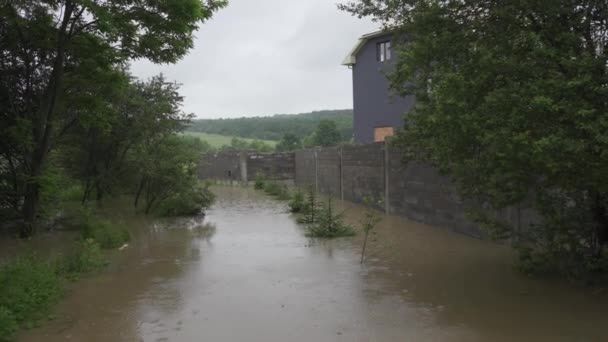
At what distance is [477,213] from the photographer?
7.16 metres

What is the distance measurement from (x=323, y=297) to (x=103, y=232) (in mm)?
5662

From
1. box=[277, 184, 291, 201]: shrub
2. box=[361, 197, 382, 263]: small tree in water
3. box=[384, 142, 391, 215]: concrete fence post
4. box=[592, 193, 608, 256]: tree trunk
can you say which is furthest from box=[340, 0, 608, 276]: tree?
box=[277, 184, 291, 201]: shrub

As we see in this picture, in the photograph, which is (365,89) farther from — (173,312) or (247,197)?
(173,312)

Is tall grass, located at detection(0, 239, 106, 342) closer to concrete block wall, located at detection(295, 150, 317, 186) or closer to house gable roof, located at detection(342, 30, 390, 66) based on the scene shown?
concrete block wall, located at detection(295, 150, 317, 186)

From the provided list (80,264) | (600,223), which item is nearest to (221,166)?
(80,264)

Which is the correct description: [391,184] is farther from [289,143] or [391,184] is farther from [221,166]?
[289,143]

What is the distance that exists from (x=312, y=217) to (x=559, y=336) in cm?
857

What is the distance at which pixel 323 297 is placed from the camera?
642cm

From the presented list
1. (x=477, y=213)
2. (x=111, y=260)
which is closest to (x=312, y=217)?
(x=111, y=260)

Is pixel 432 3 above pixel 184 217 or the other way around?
above

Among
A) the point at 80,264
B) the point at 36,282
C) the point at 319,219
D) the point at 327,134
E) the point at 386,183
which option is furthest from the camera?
the point at 327,134

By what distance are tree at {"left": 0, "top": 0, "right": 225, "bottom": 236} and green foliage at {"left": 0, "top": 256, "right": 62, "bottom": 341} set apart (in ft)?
14.2

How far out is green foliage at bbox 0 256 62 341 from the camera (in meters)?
5.07

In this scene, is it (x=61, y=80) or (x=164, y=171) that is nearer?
(x=61, y=80)
